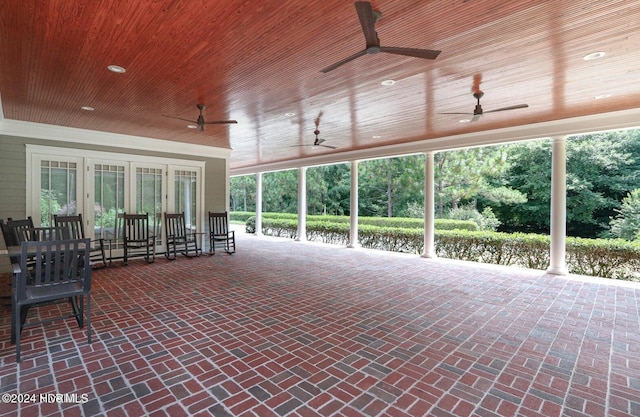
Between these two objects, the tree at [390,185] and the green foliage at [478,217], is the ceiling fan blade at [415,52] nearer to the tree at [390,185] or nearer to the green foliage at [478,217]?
the green foliage at [478,217]

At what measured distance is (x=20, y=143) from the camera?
19.0 feet

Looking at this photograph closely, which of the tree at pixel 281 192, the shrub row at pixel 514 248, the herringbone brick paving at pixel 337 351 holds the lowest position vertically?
the herringbone brick paving at pixel 337 351

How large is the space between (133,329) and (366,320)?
7.79ft

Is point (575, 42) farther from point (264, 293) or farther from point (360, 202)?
point (360, 202)

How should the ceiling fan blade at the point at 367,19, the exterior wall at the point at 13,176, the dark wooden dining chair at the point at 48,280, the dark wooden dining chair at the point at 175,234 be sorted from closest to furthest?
the ceiling fan blade at the point at 367,19, the dark wooden dining chair at the point at 48,280, the exterior wall at the point at 13,176, the dark wooden dining chair at the point at 175,234

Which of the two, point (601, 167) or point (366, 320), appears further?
point (601, 167)

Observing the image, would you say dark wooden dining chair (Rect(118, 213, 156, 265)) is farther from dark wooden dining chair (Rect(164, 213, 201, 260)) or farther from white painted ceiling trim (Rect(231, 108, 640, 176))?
white painted ceiling trim (Rect(231, 108, 640, 176))

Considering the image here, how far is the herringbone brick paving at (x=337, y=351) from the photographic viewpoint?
2053 mm

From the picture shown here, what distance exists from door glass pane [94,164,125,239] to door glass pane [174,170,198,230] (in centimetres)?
116

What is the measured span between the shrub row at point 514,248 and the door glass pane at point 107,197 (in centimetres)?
605

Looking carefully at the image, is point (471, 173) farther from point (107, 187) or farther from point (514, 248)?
point (107, 187)

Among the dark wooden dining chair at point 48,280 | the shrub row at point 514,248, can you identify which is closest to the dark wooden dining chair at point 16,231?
the dark wooden dining chair at point 48,280

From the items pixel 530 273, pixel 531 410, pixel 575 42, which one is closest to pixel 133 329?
pixel 531 410

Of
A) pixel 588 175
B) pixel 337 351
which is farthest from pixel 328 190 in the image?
pixel 337 351
